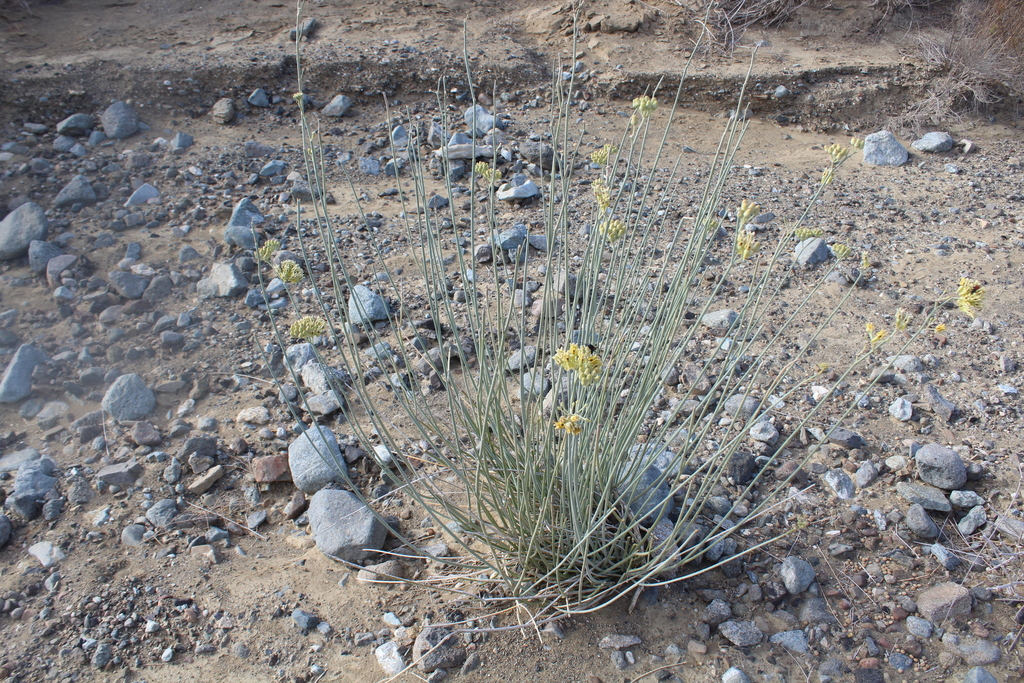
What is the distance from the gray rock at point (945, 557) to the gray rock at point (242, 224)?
10.1ft

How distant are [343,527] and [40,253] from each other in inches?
89.5

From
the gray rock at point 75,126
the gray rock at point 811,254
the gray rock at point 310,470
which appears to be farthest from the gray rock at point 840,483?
the gray rock at point 75,126

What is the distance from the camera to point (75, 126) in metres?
4.05

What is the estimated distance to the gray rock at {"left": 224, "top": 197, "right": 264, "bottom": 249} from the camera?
3.39 metres

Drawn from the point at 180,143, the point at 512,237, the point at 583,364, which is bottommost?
the point at 512,237

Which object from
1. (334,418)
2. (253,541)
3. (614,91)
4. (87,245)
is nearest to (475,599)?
(253,541)

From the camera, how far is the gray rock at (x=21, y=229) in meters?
3.20

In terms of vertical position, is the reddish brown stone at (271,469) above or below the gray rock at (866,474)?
below

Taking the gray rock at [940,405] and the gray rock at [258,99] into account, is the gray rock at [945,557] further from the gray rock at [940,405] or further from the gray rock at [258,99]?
the gray rock at [258,99]

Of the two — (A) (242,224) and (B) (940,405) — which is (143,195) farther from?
(B) (940,405)

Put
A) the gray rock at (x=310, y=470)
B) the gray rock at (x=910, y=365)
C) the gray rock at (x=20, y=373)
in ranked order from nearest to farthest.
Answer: the gray rock at (x=310, y=470) < the gray rock at (x=20, y=373) < the gray rock at (x=910, y=365)

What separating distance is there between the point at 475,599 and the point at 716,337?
5.21 ft

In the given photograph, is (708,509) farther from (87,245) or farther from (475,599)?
(87,245)

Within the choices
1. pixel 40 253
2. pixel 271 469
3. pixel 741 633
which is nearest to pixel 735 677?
pixel 741 633
